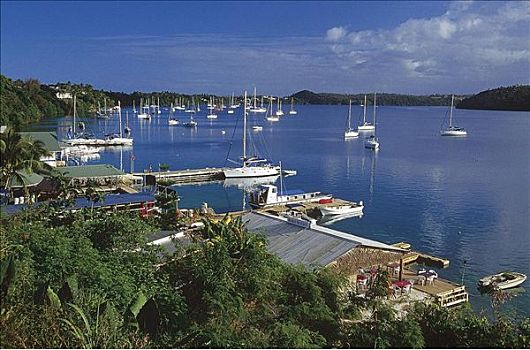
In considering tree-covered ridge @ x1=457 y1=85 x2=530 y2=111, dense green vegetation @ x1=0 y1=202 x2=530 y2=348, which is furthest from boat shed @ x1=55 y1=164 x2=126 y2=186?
tree-covered ridge @ x1=457 y1=85 x2=530 y2=111

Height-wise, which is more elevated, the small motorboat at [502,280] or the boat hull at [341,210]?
the boat hull at [341,210]

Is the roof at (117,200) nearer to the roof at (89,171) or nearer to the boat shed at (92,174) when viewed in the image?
the boat shed at (92,174)

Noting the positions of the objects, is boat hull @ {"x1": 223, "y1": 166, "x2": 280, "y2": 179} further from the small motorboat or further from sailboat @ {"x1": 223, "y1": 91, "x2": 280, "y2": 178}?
the small motorboat

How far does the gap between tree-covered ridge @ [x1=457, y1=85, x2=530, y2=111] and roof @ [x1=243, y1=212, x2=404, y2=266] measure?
70.2 metres

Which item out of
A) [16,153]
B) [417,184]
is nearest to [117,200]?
[16,153]

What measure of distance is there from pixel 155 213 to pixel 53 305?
1228 centimetres

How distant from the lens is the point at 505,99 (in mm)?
84375

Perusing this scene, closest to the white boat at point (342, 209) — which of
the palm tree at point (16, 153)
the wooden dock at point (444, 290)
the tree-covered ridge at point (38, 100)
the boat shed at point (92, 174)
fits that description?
the wooden dock at point (444, 290)

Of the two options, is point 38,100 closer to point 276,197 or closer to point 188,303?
point 276,197

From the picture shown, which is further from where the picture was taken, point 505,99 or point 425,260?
point 505,99

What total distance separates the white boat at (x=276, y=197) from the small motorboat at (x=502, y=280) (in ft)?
32.4

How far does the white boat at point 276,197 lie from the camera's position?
73.9 feet

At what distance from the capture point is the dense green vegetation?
187 inches

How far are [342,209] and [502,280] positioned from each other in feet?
28.3
